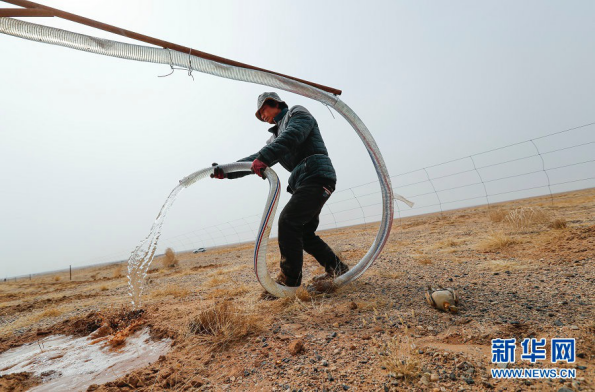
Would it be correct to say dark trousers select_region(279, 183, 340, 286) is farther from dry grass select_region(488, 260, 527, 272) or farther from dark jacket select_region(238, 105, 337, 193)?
dry grass select_region(488, 260, 527, 272)

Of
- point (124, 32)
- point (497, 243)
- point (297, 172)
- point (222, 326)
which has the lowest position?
point (222, 326)

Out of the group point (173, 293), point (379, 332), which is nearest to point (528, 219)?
point (379, 332)

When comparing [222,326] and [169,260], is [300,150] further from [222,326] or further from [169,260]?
[169,260]

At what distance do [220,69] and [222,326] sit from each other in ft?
8.12

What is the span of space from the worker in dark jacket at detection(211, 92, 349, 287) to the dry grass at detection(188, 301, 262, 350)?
2.73 feet

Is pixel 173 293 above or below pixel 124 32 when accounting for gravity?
below

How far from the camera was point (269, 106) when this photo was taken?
355cm

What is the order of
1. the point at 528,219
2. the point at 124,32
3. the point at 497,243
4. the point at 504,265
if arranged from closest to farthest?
1. the point at 124,32
2. the point at 504,265
3. the point at 497,243
4. the point at 528,219

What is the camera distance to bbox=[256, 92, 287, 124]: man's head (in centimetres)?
347

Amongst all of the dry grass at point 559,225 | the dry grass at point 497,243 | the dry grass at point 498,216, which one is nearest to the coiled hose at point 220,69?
the dry grass at point 497,243

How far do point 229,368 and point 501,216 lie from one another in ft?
28.7

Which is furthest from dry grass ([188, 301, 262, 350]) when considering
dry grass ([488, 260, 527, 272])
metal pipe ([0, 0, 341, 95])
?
dry grass ([488, 260, 527, 272])

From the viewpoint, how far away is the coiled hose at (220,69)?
2.10m

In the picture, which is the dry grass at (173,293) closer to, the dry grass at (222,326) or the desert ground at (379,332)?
the desert ground at (379,332)
